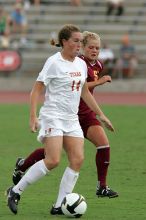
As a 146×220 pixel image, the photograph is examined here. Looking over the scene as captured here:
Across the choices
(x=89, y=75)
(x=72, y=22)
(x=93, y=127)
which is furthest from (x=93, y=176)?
(x=72, y=22)

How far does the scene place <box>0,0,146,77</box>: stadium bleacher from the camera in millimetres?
29656

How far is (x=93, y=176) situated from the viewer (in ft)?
36.2

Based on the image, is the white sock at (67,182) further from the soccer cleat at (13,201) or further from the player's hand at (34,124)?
the player's hand at (34,124)

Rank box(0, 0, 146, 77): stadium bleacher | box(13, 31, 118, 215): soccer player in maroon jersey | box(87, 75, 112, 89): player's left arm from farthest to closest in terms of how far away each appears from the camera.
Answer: box(0, 0, 146, 77): stadium bleacher < box(13, 31, 118, 215): soccer player in maroon jersey < box(87, 75, 112, 89): player's left arm

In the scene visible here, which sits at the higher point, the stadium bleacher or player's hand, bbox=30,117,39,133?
player's hand, bbox=30,117,39,133

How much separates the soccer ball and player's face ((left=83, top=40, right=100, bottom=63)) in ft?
6.86


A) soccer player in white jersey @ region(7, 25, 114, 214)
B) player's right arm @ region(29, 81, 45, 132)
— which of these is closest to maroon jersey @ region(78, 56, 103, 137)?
soccer player in white jersey @ region(7, 25, 114, 214)

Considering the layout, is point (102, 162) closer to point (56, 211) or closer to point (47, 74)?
point (56, 211)

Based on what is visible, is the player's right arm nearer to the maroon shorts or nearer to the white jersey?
the white jersey

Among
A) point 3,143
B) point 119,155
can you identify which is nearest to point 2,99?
point 3,143

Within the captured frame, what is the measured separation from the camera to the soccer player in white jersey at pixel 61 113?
8125 millimetres

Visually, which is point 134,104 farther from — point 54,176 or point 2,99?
point 54,176

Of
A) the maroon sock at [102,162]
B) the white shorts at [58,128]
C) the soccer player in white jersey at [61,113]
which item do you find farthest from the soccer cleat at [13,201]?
the maroon sock at [102,162]

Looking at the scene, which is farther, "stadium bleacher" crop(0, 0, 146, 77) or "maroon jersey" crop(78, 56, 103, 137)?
"stadium bleacher" crop(0, 0, 146, 77)
